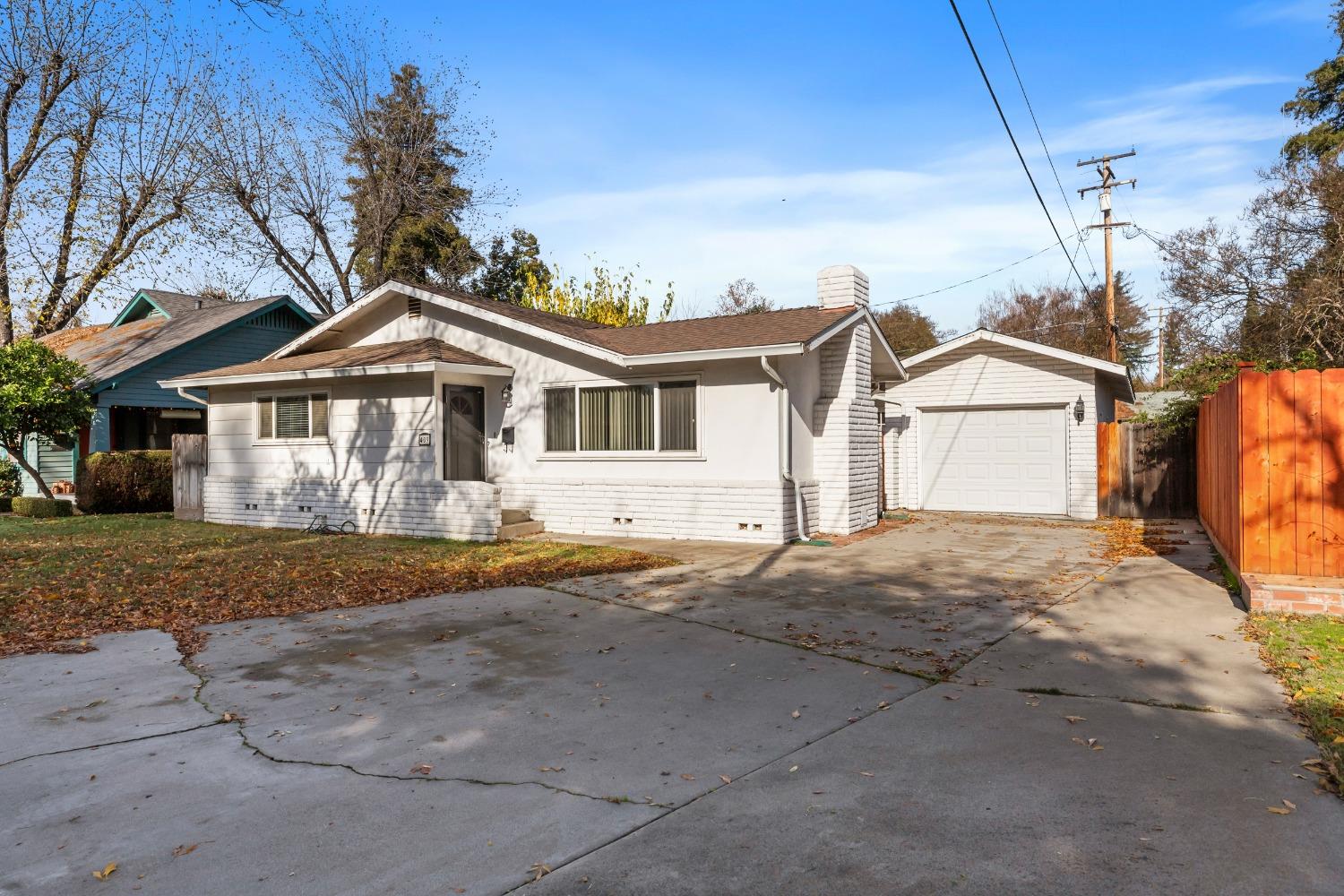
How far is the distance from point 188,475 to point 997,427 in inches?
649

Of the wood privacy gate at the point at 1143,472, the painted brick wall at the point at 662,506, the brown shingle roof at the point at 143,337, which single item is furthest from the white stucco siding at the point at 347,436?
the wood privacy gate at the point at 1143,472

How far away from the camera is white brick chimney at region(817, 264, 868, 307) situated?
47.1 feet

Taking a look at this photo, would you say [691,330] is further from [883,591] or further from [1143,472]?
[1143,472]

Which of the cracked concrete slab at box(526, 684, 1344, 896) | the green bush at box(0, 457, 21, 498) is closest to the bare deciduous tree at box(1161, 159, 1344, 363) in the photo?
the cracked concrete slab at box(526, 684, 1344, 896)

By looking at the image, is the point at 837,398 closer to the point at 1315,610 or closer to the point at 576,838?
the point at 1315,610

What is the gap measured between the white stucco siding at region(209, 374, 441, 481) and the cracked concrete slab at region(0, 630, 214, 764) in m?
7.61

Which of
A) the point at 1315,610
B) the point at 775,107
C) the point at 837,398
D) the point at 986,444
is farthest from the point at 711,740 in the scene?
the point at 986,444

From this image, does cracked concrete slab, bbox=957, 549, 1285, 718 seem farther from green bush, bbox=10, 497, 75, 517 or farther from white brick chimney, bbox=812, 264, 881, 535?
green bush, bbox=10, 497, 75, 517

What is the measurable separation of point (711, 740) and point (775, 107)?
1140 centimetres

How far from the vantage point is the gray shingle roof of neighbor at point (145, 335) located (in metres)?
21.7

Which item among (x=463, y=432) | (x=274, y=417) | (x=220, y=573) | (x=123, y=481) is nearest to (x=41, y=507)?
(x=123, y=481)

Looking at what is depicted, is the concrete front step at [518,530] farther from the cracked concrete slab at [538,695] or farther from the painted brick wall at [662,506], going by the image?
the cracked concrete slab at [538,695]

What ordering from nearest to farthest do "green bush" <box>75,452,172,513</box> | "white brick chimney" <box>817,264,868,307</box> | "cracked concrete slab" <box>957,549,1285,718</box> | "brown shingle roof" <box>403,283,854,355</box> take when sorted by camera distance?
"cracked concrete slab" <box>957,549,1285,718</box> < "brown shingle roof" <box>403,283,854,355</box> < "white brick chimney" <box>817,264,868,307</box> < "green bush" <box>75,452,172,513</box>

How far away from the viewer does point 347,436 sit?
49.3ft
